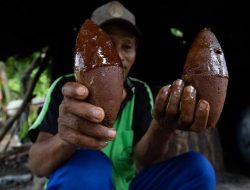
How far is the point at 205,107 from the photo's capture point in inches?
55.1

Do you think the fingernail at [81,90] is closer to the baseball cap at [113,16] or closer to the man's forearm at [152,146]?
the man's forearm at [152,146]

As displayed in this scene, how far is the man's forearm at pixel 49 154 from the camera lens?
163 cm

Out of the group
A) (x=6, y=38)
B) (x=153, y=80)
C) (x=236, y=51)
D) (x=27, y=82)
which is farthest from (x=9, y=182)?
(x=27, y=82)

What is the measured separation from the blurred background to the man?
1330 mm

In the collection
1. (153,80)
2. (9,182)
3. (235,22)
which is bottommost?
(9,182)

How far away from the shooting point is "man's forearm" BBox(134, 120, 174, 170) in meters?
1.80

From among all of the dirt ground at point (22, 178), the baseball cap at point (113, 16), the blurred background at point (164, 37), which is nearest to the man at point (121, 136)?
the baseball cap at point (113, 16)

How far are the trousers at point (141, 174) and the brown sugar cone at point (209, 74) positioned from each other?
1.25 ft

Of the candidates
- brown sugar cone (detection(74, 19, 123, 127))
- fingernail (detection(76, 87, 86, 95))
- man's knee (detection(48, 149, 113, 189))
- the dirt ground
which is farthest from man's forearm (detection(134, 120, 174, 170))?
the dirt ground

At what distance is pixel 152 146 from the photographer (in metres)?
1.93

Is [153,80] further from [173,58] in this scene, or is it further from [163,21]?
[163,21]

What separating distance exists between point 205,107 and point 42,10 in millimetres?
2549

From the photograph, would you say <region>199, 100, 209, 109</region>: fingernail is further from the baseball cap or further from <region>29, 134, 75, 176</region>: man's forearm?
the baseball cap

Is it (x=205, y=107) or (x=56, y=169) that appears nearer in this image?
(x=205, y=107)
